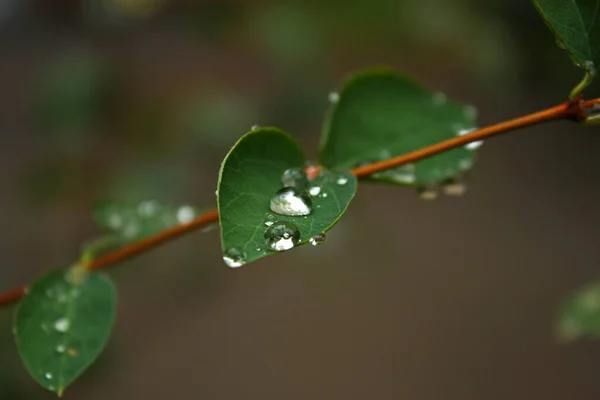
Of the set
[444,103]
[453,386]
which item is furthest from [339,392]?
[444,103]

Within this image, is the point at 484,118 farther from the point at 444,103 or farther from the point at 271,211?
the point at 271,211

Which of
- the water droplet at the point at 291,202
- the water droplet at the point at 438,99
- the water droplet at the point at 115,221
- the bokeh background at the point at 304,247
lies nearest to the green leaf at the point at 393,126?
the water droplet at the point at 438,99

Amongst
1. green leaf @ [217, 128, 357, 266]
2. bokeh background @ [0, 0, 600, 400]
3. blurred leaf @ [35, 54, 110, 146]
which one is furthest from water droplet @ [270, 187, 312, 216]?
blurred leaf @ [35, 54, 110, 146]

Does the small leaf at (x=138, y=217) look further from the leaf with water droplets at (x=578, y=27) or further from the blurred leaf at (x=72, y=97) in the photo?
the blurred leaf at (x=72, y=97)

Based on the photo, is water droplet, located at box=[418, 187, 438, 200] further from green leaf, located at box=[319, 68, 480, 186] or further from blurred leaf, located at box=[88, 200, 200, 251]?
blurred leaf, located at box=[88, 200, 200, 251]

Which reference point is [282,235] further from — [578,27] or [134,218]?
[134,218]

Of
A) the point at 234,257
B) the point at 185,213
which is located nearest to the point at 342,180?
the point at 234,257

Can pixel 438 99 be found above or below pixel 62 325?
above
